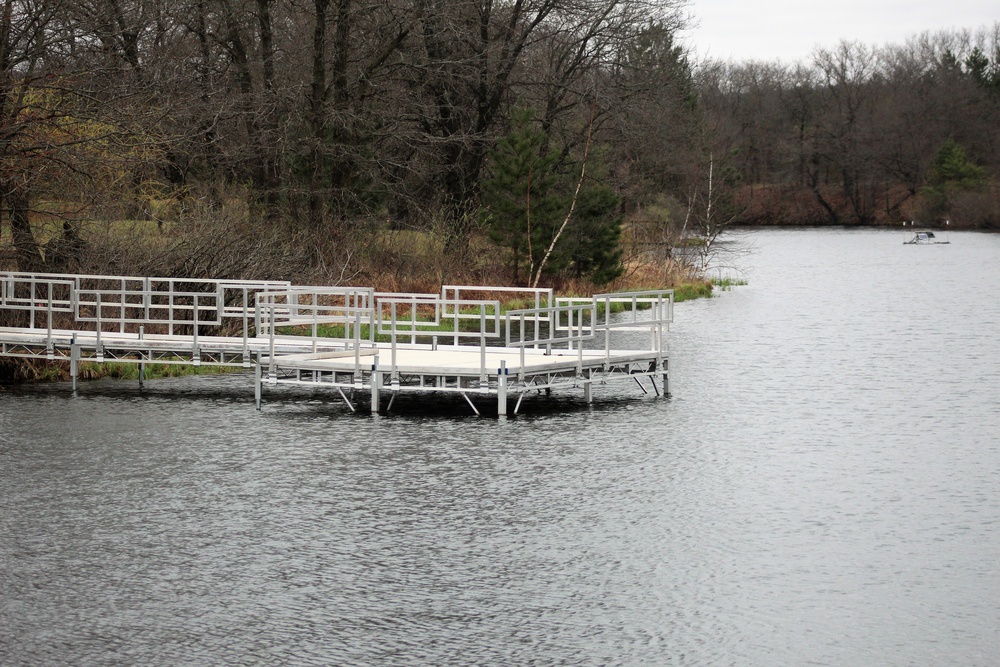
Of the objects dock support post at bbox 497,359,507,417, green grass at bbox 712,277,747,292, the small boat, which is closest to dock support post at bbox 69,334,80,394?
dock support post at bbox 497,359,507,417

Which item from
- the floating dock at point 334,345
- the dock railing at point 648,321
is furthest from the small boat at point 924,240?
the dock railing at point 648,321

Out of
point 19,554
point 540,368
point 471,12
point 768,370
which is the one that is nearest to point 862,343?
point 768,370

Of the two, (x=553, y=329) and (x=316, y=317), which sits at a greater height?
(x=316, y=317)

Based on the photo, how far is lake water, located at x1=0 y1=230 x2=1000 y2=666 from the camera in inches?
334

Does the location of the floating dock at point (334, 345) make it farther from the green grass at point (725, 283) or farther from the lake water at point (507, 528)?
the green grass at point (725, 283)

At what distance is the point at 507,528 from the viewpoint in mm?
11508

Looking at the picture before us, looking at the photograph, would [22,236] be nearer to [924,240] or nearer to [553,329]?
[553,329]

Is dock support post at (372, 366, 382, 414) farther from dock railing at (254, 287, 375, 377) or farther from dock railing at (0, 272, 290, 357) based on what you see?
dock railing at (0, 272, 290, 357)

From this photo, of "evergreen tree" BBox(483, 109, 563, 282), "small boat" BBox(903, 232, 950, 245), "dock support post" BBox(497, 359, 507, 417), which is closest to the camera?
"dock support post" BBox(497, 359, 507, 417)

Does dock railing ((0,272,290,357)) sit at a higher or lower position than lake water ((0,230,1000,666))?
higher

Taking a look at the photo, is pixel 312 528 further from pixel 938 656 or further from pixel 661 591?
pixel 938 656

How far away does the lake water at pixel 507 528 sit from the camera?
849 cm

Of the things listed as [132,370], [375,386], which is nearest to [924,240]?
[132,370]

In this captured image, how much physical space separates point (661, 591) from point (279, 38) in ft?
103
